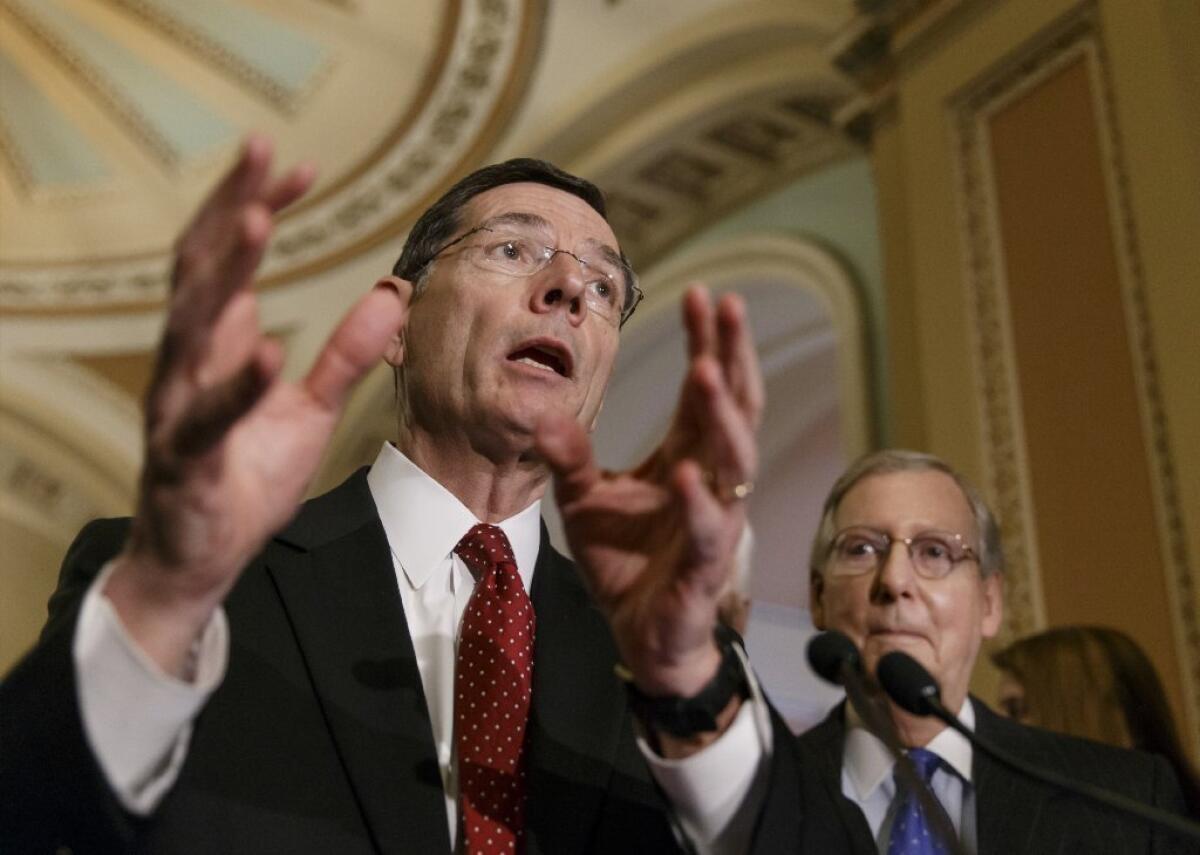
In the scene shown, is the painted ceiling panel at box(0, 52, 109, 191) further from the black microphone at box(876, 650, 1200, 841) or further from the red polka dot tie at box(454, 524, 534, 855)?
the black microphone at box(876, 650, 1200, 841)

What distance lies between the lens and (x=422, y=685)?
1339 millimetres

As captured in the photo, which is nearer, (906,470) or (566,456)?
(566,456)

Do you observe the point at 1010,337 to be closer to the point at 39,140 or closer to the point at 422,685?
the point at 422,685

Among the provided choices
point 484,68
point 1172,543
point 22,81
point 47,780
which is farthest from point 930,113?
point 22,81

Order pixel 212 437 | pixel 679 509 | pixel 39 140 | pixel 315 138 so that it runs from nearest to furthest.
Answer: pixel 212 437 < pixel 679 509 < pixel 315 138 < pixel 39 140

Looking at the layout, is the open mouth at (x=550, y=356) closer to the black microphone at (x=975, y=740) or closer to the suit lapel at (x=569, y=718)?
the suit lapel at (x=569, y=718)

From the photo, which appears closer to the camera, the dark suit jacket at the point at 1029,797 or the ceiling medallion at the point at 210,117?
the dark suit jacket at the point at 1029,797

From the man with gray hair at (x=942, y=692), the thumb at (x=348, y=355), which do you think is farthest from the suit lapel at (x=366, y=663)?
the man with gray hair at (x=942, y=692)

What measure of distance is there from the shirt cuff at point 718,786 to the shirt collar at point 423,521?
41cm

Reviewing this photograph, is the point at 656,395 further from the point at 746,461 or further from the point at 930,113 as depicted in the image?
the point at 746,461

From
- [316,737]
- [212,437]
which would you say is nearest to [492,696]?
[316,737]

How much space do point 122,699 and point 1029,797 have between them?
1297 mm

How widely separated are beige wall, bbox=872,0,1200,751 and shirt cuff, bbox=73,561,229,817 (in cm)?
287

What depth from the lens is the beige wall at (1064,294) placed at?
346 cm
